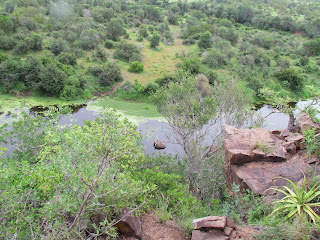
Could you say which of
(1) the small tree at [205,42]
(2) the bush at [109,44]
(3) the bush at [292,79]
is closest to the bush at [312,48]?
(3) the bush at [292,79]

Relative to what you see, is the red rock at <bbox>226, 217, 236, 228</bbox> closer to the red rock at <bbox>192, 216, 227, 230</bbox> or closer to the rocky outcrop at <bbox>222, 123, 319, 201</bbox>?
the red rock at <bbox>192, 216, 227, 230</bbox>

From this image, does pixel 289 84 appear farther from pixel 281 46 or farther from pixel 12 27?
pixel 12 27

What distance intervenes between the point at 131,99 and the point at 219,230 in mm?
29016

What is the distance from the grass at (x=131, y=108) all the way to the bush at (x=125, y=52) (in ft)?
40.6

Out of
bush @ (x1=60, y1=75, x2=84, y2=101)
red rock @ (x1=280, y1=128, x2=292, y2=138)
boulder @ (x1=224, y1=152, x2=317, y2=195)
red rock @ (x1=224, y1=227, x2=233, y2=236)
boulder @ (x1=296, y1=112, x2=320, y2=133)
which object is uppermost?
boulder @ (x1=296, y1=112, x2=320, y2=133)

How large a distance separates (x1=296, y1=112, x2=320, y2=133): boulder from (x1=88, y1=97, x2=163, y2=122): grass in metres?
18.6

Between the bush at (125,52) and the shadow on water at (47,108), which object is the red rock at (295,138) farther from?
the bush at (125,52)

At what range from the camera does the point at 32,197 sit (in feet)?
22.6

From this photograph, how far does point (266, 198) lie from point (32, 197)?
8218 millimetres

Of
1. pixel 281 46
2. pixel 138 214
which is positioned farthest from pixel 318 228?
pixel 281 46

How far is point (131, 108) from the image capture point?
3250 centimetres

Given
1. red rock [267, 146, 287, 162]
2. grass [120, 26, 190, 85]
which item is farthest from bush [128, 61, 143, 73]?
red rock [267, 146, 287, 162]

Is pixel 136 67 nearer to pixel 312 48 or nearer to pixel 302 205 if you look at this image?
pixel 302 205

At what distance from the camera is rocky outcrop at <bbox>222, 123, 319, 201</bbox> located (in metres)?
10.6
